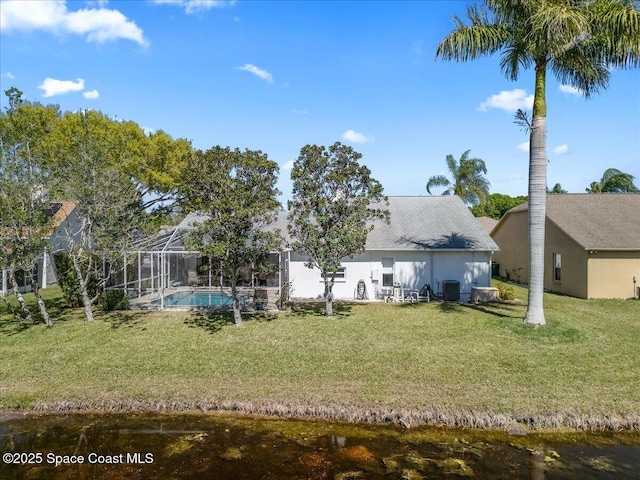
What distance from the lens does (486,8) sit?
43.8 ft

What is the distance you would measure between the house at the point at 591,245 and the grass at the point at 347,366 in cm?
404

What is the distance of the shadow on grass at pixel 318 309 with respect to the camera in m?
15.9

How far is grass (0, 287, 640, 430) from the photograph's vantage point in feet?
27.5

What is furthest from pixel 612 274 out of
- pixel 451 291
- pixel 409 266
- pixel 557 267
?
pixel 409 266

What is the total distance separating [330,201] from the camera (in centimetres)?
1516

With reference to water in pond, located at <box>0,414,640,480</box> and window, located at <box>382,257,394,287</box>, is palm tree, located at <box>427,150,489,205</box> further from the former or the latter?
water in pond, located at <box>0,414,640,480</box>

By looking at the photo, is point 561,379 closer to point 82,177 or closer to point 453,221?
point 453,221

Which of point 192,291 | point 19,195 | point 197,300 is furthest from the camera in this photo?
point 192,291

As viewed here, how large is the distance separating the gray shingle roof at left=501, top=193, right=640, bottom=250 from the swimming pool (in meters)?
15.2

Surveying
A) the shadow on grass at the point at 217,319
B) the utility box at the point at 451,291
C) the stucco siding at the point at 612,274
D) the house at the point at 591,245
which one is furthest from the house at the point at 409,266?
the stucco siding at the point at 612,274

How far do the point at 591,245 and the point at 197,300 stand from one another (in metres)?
17.1

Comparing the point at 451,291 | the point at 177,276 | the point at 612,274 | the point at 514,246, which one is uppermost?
the point at 514,246

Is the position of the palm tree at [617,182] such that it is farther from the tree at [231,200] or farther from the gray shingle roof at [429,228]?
the tree at [231,200]

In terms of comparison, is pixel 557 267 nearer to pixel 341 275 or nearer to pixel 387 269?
pixel 387 269
